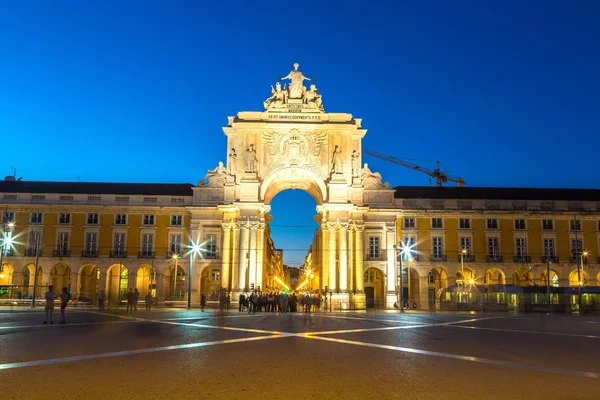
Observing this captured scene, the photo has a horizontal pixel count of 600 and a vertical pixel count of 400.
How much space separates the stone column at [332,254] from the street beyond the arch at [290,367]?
133 ft

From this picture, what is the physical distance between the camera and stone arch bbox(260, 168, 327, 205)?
63.1m

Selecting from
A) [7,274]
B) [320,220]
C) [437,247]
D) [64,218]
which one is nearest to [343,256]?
[320,220]

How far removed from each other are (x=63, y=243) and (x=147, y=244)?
380 inches

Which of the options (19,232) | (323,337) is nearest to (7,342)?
(323,337)

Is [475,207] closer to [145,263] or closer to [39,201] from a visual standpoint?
[145,263]

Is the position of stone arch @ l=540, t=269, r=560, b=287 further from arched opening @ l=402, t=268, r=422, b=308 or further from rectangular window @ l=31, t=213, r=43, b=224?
rectangular window @ l=31, t=213, r=43, b=224

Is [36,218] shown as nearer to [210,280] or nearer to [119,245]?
[119,245]

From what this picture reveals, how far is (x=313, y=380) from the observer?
10.7 m

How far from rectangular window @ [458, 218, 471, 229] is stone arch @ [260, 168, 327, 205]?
1699cm

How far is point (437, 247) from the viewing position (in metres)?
65.6

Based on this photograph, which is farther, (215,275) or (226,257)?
(215,275)

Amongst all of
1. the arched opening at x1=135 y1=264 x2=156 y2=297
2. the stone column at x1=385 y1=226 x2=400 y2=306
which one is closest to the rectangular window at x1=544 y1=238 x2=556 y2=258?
the stone column at x1=385 y1=226 x2=400 y2=306

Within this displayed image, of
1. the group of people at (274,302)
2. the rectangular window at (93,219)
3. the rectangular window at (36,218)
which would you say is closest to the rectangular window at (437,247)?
the group of people at (274,302)

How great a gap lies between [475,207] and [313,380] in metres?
59.9
